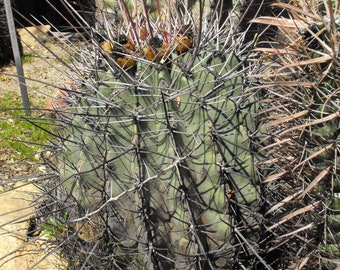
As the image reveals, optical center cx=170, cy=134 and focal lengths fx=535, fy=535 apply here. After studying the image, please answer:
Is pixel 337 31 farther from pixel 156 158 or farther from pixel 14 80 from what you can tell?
pixel 14 80

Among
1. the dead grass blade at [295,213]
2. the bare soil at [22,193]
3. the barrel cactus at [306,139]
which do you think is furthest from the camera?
the bare soil at [22,193]

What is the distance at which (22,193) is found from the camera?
118 inches

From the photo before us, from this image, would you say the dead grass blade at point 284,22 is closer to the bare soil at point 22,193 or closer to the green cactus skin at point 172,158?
the green cactus skin at point 172,158

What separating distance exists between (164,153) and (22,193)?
1579 mm

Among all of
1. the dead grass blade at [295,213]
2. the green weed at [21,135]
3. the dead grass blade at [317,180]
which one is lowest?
the green weed at [21,135]

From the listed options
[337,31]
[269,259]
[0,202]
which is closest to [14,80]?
[0,202]

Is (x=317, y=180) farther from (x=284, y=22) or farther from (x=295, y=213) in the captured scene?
(x=284, y=22)

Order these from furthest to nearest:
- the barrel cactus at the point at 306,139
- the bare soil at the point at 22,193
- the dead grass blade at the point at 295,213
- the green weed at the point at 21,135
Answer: the green weed at the point at 21,135, the bare soil at the point at 22,193, the dead grass blade at the point at 295,213, the barrel cactus at the point at 306,139

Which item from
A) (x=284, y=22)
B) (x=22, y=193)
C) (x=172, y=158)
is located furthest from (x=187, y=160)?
(x=22, y=193)

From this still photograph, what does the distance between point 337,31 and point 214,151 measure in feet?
1.67

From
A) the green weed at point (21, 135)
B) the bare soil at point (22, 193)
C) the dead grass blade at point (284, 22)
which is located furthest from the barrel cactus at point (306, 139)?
the green weed at point (21, 135)

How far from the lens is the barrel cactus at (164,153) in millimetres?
1661

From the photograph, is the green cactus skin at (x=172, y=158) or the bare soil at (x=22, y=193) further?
the bare soil at (x=22, y=193)

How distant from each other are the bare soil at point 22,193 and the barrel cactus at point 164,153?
0.18 m
